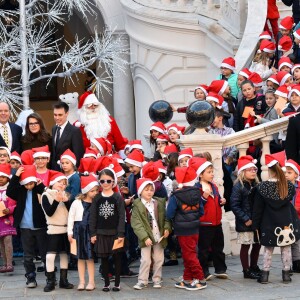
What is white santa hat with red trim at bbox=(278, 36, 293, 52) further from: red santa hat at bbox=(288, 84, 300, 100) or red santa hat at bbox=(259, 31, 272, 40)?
red santa hat at bbox=(288, 84, 300, 100)

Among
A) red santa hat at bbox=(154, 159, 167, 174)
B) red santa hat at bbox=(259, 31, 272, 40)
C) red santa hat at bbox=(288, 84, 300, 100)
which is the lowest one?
red santa hat at bbox=(154, 159, 167, 174)

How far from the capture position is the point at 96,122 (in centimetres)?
1527

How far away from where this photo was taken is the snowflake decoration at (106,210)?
11891 mm

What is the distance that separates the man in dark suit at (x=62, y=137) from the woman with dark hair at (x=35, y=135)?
0.10 metres

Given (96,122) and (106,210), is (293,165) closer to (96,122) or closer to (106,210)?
(106,210)

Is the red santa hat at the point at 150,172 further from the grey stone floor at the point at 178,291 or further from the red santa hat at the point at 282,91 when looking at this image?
the red santa hat at the point at 282,91

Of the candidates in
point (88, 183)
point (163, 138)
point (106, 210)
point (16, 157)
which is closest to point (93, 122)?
point (163, 138)

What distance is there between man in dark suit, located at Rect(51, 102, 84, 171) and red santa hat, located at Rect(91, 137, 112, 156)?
14.2 inches

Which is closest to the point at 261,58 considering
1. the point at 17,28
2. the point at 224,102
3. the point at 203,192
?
the point at 224,102

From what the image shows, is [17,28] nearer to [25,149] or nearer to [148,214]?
[25,149]

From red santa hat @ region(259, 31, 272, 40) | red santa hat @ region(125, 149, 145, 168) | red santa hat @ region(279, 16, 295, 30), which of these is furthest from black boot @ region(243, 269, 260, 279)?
red santa hat @ region(259, 31, 272, 40)

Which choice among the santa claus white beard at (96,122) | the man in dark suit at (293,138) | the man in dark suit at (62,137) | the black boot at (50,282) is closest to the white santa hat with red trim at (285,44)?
the santa claus white beard at (96,122)

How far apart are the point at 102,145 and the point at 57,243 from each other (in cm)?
266

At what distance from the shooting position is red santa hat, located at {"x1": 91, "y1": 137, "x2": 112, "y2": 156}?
1448 cm
